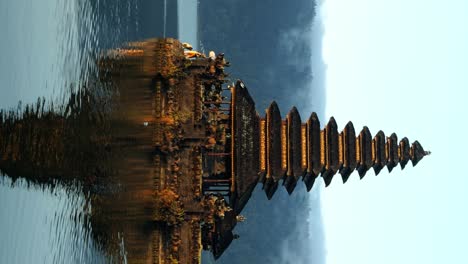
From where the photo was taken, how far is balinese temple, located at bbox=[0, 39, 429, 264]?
2792 centimetres

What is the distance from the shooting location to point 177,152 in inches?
1149

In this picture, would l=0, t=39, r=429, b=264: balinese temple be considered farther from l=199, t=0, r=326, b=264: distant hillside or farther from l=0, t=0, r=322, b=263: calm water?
l=199, t=0, r=326, b=264: distant hillside

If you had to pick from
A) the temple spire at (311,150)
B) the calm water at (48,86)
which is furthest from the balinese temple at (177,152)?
the calm water at (48,86)

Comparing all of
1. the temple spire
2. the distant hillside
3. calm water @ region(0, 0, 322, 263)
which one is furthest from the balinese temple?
the distant hillside

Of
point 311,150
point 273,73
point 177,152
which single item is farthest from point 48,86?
point 273,73

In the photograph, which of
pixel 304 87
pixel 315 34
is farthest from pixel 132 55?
pixel 315 34

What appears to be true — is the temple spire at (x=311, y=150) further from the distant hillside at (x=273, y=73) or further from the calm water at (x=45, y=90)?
the distant hillside at (x=273, y=73)

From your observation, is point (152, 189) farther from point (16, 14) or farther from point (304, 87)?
point (304, 87)

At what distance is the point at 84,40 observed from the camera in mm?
27234

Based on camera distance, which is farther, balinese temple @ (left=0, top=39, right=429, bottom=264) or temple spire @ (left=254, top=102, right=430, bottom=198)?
temple spire @ (left=254, top=102, right=430, bottom=198)

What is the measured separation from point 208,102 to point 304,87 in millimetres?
103745

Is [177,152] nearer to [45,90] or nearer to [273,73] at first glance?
[45,90]

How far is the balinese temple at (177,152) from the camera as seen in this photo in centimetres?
2792

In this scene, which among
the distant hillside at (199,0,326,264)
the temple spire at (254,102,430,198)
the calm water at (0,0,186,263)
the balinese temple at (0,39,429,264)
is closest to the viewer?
the calm water at (0,0,186,263)
